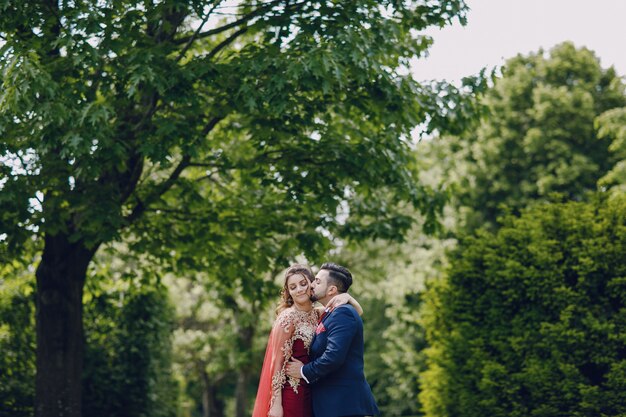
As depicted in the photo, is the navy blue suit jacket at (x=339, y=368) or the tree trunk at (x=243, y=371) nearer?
the navy blue suit jacket at (x=339, y=368)

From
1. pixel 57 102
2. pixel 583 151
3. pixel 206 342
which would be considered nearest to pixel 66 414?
pixel 57 102

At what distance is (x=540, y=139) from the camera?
A: 26203 mm

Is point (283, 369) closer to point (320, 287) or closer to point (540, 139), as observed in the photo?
point (320, 287)

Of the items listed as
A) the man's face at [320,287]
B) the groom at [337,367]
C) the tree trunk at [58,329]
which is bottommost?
the groom at [337,367]

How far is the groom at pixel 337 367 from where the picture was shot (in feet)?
19.7

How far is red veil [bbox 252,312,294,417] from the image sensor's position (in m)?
6.27

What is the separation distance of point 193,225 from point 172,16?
3.16 metres

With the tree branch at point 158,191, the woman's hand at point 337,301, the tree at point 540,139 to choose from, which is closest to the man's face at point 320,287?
the woman's hand at point 337,301

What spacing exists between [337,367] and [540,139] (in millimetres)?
21873

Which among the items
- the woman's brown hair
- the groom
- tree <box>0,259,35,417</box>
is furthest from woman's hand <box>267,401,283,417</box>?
tree <box>0,259,35,417</box>

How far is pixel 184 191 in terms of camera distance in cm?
1147

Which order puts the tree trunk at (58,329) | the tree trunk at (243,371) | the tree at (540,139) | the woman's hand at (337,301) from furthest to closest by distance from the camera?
the tree trunk at (243,371)
the tree at (540,139)
the tree trunk at (58,329)
the woman's hand at (337,301)

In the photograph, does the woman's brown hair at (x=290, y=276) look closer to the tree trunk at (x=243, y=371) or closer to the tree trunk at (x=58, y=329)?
the tree trunk at (x=58, y=329)

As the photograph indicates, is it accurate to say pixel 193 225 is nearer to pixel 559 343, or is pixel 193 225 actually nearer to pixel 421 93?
pixel 421 93
